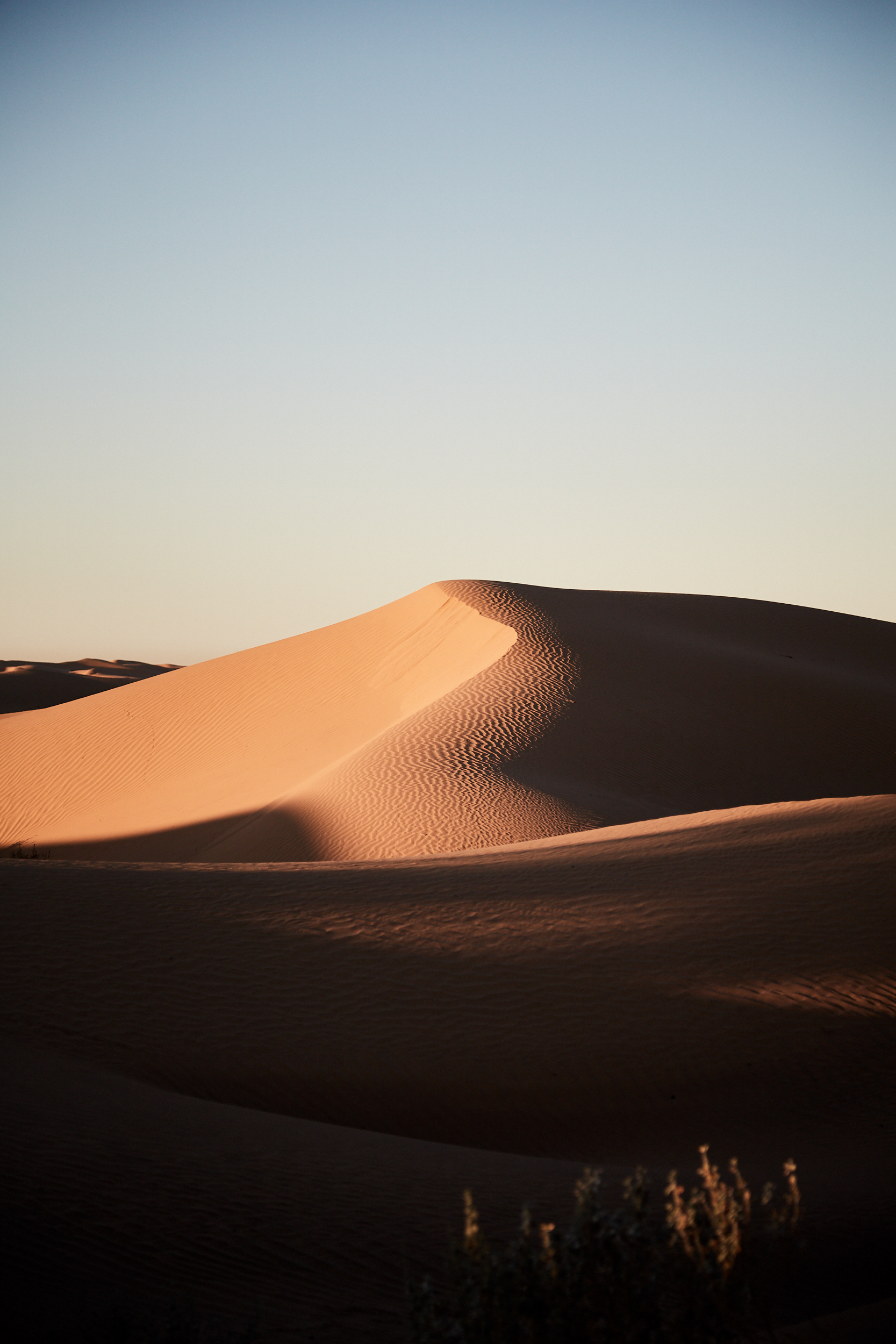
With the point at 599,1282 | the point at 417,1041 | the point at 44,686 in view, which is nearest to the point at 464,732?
the point at 417,1041

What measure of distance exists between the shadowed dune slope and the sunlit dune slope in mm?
6194

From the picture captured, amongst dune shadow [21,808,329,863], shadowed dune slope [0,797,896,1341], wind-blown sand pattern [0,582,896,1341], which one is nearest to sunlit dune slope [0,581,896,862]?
dune shadow [21,808,329,863]

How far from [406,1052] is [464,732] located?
12084 millimetres

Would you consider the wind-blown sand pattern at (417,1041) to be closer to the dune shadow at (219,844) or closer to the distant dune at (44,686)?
the dune shadow at (219,844)

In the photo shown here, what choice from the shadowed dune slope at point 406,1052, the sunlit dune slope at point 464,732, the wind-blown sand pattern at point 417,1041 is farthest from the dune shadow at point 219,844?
the shadowed dune slope at point 406,1052

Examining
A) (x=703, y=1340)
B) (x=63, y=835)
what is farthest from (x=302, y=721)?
(x=703, y=1340)

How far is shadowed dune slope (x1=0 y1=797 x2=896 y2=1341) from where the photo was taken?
12.9 feet

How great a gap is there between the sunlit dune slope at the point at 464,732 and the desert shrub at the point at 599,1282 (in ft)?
36.6

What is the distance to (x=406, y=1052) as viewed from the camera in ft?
20.3

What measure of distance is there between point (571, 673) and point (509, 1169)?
54.7ft

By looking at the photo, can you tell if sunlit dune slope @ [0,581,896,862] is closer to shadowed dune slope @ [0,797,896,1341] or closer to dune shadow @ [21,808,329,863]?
dune shadow @ [21,808,329,863]

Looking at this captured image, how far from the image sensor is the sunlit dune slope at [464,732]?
15648mm

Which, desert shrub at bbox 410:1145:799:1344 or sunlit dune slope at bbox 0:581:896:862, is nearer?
desert shrub at bbox 410:1145:799:1344

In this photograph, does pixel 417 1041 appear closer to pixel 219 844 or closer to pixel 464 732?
pixel 219 844
